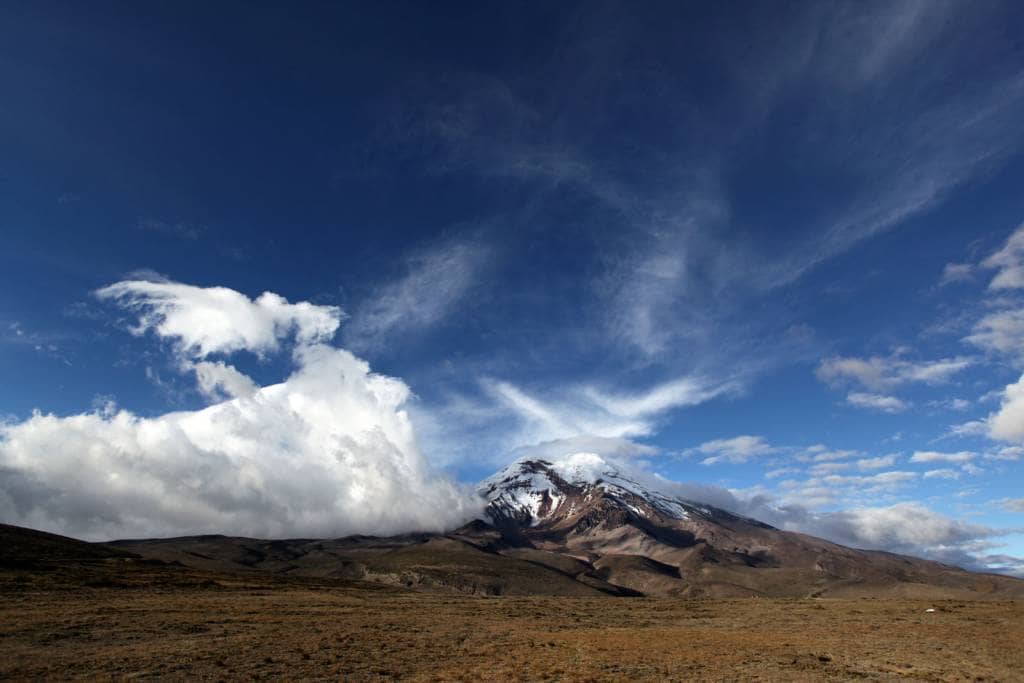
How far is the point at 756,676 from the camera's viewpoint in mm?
27109

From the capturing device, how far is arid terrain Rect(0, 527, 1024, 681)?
88.9ft

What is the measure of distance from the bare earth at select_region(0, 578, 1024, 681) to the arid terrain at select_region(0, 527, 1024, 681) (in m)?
0.14

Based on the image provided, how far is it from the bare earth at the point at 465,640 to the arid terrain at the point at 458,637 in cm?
14

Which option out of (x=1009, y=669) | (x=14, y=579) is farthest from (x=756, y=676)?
(x=14, y=579)

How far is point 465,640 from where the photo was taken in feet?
125

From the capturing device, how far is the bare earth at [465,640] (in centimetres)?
2697

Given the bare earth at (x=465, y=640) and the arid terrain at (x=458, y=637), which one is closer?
the bare earth at (x=465, y=640)

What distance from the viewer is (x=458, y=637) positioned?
39.7m

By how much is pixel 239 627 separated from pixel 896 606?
71952 millimetres

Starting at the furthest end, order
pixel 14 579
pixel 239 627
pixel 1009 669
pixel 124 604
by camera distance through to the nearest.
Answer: pixel 14 579, pixel 124 604, pixel 239 627, pixel 1009 669

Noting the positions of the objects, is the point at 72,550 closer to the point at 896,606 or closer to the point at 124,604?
the point at 124,604

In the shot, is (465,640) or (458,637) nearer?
(465,640)

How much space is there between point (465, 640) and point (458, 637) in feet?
5.26

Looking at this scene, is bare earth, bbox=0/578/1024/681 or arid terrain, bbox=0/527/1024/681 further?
arid terrain, bbox=0/527/1024/681
